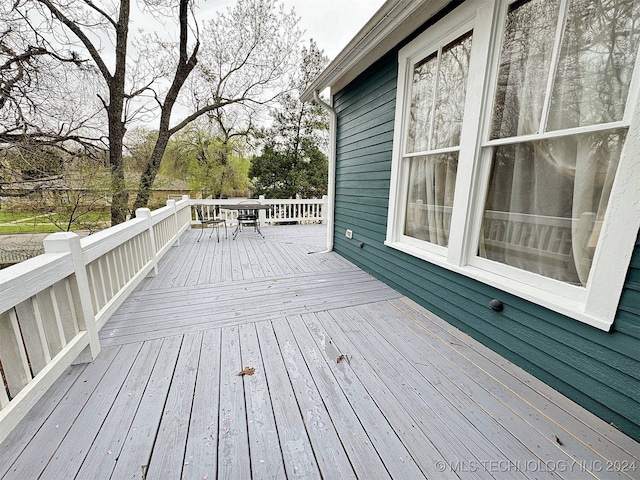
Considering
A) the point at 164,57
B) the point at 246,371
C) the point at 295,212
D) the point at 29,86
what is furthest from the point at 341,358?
the point at 164,57

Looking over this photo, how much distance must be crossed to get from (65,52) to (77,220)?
3.76 meters

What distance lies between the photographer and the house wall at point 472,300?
4.10 ft

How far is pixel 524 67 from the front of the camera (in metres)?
1.67

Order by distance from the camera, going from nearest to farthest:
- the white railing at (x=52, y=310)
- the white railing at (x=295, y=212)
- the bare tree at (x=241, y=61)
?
the white railing at (x=52, y=310)
the white railing at (x=295, y=212)
the bare tree at (x=241, y=61)

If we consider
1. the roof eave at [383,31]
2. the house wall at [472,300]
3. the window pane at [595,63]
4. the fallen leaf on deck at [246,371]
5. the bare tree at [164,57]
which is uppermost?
the bare tree at [164,57]

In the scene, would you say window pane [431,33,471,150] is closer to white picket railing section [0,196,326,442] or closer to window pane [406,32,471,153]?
window pane [406,32,471,153]

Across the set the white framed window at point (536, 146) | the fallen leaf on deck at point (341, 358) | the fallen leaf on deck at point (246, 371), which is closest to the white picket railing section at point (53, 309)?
the fallen leaf on deck at point (246, 371)

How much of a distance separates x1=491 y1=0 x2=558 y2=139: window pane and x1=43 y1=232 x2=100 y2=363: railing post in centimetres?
294

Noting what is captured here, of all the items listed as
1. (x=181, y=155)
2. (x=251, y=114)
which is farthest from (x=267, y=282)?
(x=181, y=155)

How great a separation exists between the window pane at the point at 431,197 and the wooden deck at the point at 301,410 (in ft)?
2.79

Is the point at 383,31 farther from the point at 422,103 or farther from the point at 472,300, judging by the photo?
the point at 472,300

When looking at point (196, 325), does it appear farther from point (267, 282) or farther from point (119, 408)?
point (267, 282)

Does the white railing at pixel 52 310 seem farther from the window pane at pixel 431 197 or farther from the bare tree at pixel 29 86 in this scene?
the bare tree at pixel 29 86

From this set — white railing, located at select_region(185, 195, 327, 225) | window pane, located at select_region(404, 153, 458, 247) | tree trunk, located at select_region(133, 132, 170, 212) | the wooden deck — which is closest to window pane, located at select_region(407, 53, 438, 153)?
window pane, located at select_region(404, 153, 458, 247)
